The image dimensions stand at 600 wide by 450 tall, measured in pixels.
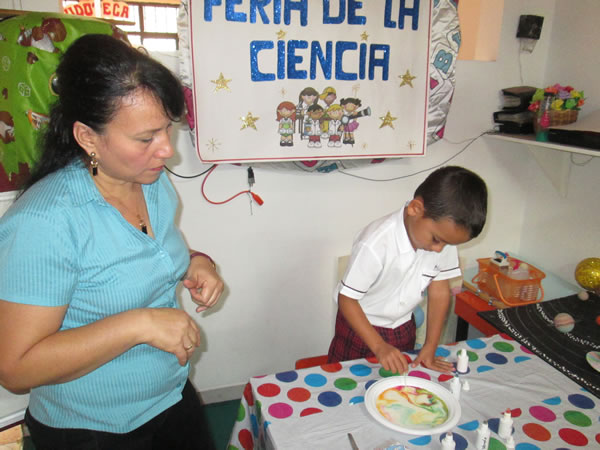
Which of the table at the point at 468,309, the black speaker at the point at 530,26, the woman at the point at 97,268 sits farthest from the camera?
the black speaker at the point at 530,26

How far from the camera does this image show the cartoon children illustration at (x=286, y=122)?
1772mm

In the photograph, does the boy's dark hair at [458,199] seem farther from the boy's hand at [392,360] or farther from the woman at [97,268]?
the woman at [97,268]

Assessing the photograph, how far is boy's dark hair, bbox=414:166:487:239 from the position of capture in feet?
3.89

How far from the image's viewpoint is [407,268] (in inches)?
53.5

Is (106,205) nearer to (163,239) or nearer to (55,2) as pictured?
(163,239)

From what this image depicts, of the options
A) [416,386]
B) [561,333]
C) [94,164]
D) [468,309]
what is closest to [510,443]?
[416,386]

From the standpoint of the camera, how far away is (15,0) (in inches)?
59.1

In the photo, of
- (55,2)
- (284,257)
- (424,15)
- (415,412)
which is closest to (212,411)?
(284,257)

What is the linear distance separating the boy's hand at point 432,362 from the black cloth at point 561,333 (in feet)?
0.98

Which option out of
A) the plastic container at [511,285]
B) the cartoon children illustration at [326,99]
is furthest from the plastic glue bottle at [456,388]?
the cartoon children illustration at [326,99]

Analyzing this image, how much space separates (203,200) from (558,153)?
5.27 feet

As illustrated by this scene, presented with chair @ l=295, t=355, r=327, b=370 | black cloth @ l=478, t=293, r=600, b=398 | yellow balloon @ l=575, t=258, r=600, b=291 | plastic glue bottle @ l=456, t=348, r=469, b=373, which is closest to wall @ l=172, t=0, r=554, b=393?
chair @ l=295, t=355, r=327, b=370

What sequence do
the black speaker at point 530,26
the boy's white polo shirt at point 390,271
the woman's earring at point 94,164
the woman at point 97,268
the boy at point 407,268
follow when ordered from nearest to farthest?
the woman at point 97,268, the woman's earring at point 94,164, the boy at point 407,268, the boy's white polo shirt at point 390,271, the black speaker at point 530,26

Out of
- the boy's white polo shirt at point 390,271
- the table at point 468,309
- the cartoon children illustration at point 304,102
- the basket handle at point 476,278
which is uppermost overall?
the cartoon children illustration at point 304,102
